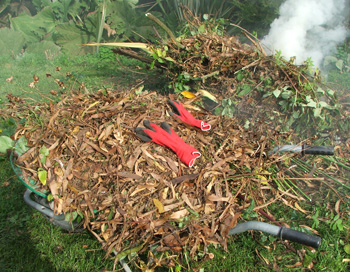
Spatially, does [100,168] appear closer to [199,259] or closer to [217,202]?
[217,202]

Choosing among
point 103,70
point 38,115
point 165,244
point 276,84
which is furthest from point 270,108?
point 103,70

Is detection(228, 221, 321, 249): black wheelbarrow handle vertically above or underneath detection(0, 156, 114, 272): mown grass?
above

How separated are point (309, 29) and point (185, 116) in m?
3.98

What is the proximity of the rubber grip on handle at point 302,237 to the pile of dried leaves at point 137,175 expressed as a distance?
0.36m

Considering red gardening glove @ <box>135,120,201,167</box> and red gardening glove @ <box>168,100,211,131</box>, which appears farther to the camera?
red gardening glove @ <box>168,100,211,131</box>

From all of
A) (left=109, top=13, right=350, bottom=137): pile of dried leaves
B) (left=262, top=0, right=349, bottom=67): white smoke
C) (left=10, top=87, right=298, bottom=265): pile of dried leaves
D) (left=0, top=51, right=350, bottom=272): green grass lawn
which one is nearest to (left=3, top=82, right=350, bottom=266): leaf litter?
(left=10, top=87, right=298, bottom=265): pile of dried leaves

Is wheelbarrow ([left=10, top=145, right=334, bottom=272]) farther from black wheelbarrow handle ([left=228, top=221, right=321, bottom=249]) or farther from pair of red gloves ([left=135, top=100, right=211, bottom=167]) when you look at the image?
pair of red gloves ([left=135, top=100, right=211, bottom=167])

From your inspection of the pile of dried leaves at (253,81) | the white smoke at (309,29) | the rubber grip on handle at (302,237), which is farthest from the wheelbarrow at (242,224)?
the white smoke at (309,29)

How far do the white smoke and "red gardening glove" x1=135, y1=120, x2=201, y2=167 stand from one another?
3459 mm

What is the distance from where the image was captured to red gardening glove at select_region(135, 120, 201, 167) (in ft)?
7.50

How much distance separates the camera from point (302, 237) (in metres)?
1.92

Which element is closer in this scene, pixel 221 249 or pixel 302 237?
pixel 302 237

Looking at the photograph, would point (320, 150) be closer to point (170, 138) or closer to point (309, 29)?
point (170, 138)

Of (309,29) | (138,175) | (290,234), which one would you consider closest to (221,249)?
(290,234)
